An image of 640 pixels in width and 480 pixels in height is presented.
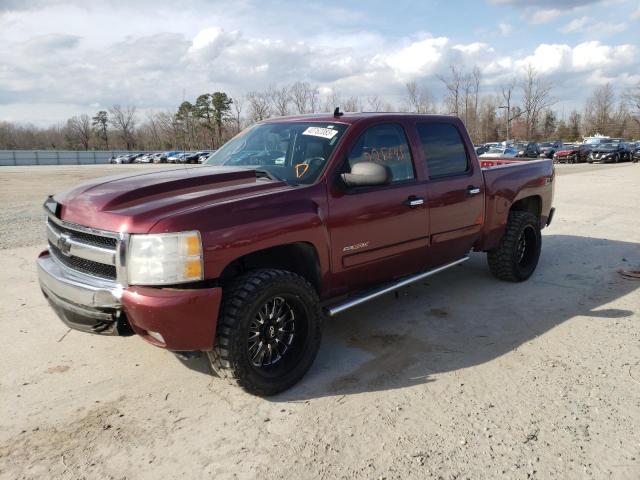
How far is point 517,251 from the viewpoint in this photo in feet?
18.7

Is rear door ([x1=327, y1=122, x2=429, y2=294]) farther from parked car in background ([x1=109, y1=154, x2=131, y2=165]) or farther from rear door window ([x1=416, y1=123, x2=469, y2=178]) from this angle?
parked car in background ([x1=109, y1=154, x2=131, y2=165])

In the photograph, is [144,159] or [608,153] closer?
[608,153]

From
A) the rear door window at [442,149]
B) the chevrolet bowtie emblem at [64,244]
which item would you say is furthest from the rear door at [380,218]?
the chevrolet bowtie emblem at [64,244]

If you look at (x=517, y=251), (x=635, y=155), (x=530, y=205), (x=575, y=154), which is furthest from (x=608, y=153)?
(x=517, y=251)

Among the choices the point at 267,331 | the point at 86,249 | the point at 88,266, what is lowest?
the point at 267,331

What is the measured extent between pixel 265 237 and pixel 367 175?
0.91 meters

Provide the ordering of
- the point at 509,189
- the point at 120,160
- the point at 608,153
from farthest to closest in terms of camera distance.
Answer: the point at 120,160, the point at 608,153, the point at 509,189

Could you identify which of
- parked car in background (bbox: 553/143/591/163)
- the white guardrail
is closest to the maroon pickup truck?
parked car in background (bbox: 553/143/591/163)

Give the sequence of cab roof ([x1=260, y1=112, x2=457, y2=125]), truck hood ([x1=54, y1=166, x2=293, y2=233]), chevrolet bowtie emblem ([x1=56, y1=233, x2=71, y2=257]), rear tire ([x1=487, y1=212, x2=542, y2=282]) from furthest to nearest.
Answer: rear tire ([x1=487, y1=212, x2=542, y2=282]) → cab roof ([x1=260, y1=112, x2=457, y2=125]) → chevrolet bowtie emblem ([x1=56, y1=233, x2=71, y2=257]) → truck hood ([x1=54, y1=166, x2=293, y2=233])

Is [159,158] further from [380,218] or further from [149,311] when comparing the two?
[149,311]

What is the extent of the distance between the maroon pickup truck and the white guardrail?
72.6m

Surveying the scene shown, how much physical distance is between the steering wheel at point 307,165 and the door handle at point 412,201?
82 cm

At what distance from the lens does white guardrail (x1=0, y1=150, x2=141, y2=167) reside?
220 ft

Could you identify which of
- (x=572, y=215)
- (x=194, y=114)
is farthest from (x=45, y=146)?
(x=572, y=215)
